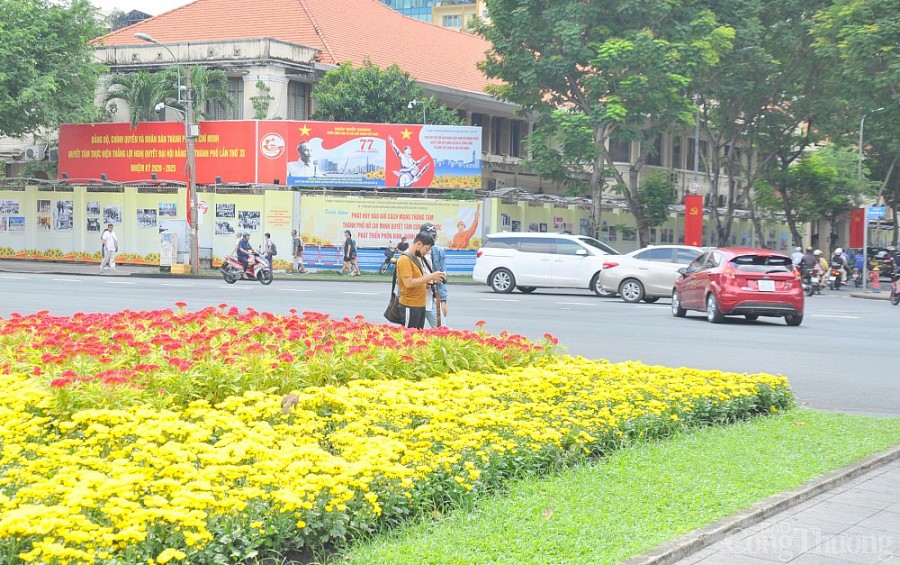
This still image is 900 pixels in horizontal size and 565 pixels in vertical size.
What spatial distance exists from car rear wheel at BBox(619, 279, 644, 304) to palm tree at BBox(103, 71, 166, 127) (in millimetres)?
21193

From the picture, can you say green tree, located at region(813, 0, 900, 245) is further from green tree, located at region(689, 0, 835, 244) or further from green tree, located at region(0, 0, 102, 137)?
green tree, located at region(0, 0, 102, 137)

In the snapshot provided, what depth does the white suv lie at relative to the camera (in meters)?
30.5

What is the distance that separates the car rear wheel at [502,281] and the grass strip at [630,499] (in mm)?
21735

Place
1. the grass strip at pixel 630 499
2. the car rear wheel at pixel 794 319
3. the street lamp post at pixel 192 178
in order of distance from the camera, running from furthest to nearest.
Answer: the street lamp post at pixel 192 178
the car rear wheel at pixel 794 319
the grass strip at pixel 630 499

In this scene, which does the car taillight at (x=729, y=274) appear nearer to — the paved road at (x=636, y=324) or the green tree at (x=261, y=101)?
the paved road at (x=636, y=324)

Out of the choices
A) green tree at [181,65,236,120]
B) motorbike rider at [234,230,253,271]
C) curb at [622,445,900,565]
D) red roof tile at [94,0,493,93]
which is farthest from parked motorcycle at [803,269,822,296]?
curb at [622,445,900,565]

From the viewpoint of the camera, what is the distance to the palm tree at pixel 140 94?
41.6 metres

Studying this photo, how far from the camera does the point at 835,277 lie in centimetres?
4381

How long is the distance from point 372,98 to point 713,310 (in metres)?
23.7

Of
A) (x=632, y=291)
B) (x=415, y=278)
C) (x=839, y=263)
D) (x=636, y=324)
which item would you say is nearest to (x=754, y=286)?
(x=636, y=324)

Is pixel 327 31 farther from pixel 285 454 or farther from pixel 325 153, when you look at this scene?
pixel 285 454

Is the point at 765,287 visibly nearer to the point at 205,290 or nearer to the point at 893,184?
the point at 205,290

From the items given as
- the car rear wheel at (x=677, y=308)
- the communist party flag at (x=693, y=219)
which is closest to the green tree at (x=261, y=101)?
the communist party flag at (x=693, y=219)

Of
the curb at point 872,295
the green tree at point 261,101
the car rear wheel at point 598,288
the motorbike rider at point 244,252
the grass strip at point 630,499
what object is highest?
the green tree at point 261,101
